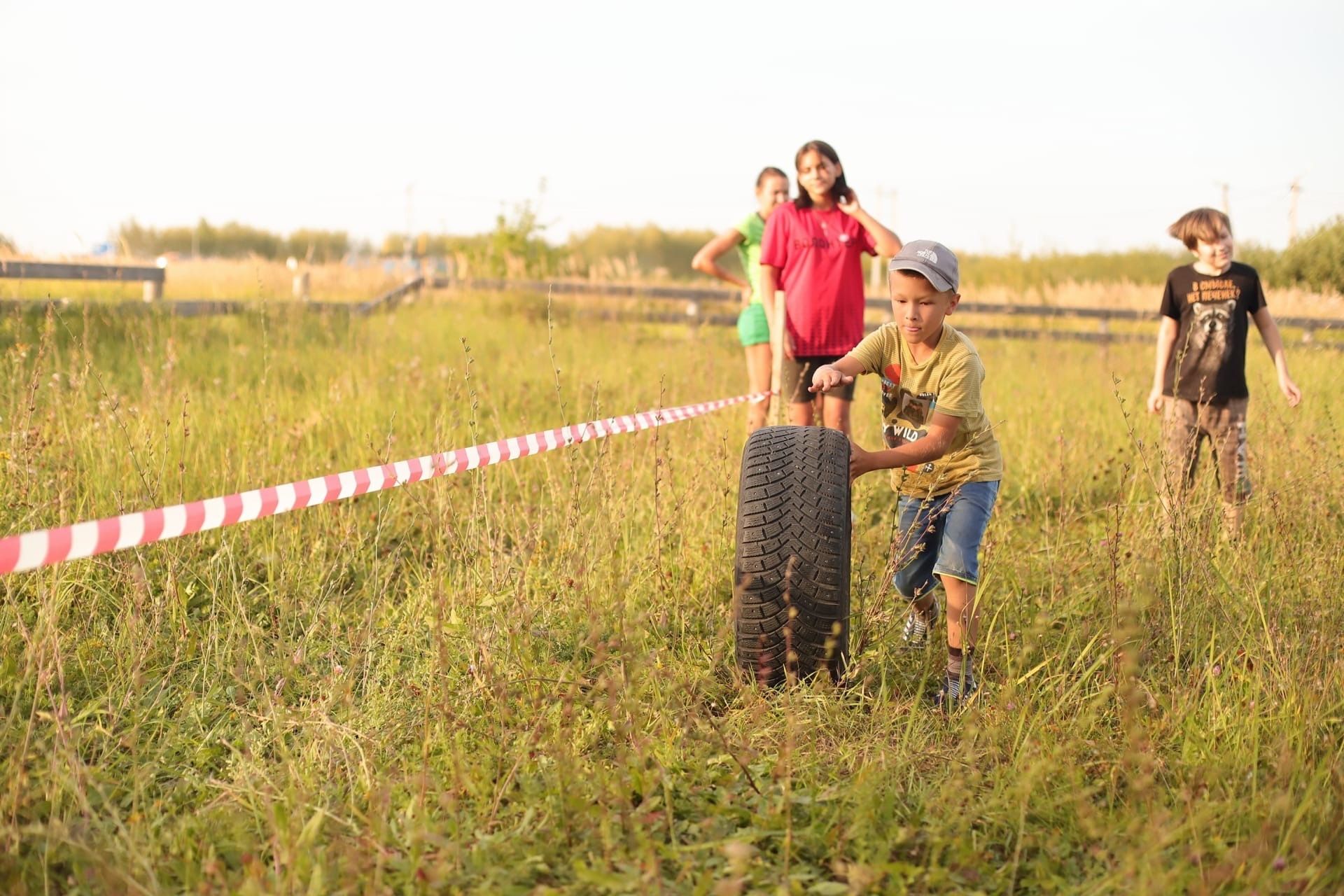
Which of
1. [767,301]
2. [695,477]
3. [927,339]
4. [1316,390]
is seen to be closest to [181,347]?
[767,301]

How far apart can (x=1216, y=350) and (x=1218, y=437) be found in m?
0.42

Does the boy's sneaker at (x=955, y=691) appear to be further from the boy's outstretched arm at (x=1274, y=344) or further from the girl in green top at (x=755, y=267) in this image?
the girl in green top at (x=755, y=267)

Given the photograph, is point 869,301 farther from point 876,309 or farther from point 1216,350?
point 1216,350

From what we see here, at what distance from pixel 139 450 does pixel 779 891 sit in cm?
407

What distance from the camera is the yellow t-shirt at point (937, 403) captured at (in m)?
3.83

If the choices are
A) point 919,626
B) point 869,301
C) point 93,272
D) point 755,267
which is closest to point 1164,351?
point 755,267

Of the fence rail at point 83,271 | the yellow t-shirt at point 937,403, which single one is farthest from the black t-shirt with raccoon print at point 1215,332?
the fence rail at point 83,271

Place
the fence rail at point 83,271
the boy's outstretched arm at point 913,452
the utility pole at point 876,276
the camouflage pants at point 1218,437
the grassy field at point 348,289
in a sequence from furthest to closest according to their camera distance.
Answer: the utility pole at point 876,276, the grassy field at point 348,289, the fence rail at point 83,271, the camouflage pants at point 1218,437, the boy's outstretched arm at point 913,452

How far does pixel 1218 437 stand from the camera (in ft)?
19.0

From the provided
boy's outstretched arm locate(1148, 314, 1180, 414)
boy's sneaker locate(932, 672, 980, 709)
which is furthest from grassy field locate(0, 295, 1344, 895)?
boy's outstretched arm locate(1148, 314, 1180, 414)

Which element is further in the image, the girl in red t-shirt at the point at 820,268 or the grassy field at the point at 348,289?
the grassy field at the point at 348,289

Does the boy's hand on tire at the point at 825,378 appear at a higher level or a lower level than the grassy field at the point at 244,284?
lower

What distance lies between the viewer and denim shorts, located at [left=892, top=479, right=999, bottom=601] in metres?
3.82

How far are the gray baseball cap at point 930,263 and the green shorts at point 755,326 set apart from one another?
3.18 meters
